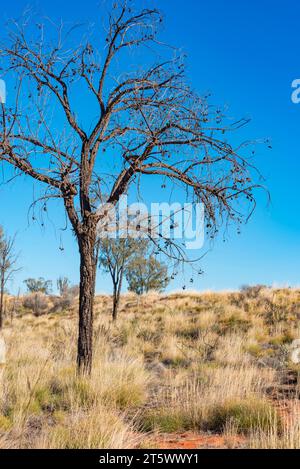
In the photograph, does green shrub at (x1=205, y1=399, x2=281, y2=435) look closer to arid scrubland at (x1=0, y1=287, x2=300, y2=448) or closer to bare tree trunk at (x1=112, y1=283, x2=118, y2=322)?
arid scrubland at (x1=0, y1=287, x2=300, y2=448)

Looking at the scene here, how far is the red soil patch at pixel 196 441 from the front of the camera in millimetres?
6469

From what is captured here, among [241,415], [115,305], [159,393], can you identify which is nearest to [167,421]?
[241,415]

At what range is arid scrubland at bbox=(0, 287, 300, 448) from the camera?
21.1 ft

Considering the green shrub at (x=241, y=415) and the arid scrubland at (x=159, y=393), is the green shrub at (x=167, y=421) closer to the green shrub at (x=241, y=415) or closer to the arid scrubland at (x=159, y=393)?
the arid scrubland at (x=159, y=393)

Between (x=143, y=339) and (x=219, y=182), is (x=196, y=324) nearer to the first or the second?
(x=143, y=339)

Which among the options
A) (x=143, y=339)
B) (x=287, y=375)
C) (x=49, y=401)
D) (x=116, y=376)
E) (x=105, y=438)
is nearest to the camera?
(x=105, y=438)

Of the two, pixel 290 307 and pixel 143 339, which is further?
pixel 290 307

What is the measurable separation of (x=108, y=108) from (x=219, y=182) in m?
2.69

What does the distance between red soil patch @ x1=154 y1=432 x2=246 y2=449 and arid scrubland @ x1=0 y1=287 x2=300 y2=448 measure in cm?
6

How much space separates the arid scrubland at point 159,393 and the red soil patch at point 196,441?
6cm

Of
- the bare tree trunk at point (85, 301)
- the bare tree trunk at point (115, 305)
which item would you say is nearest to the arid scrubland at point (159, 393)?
the bare tree trunk at point (85, 301)
